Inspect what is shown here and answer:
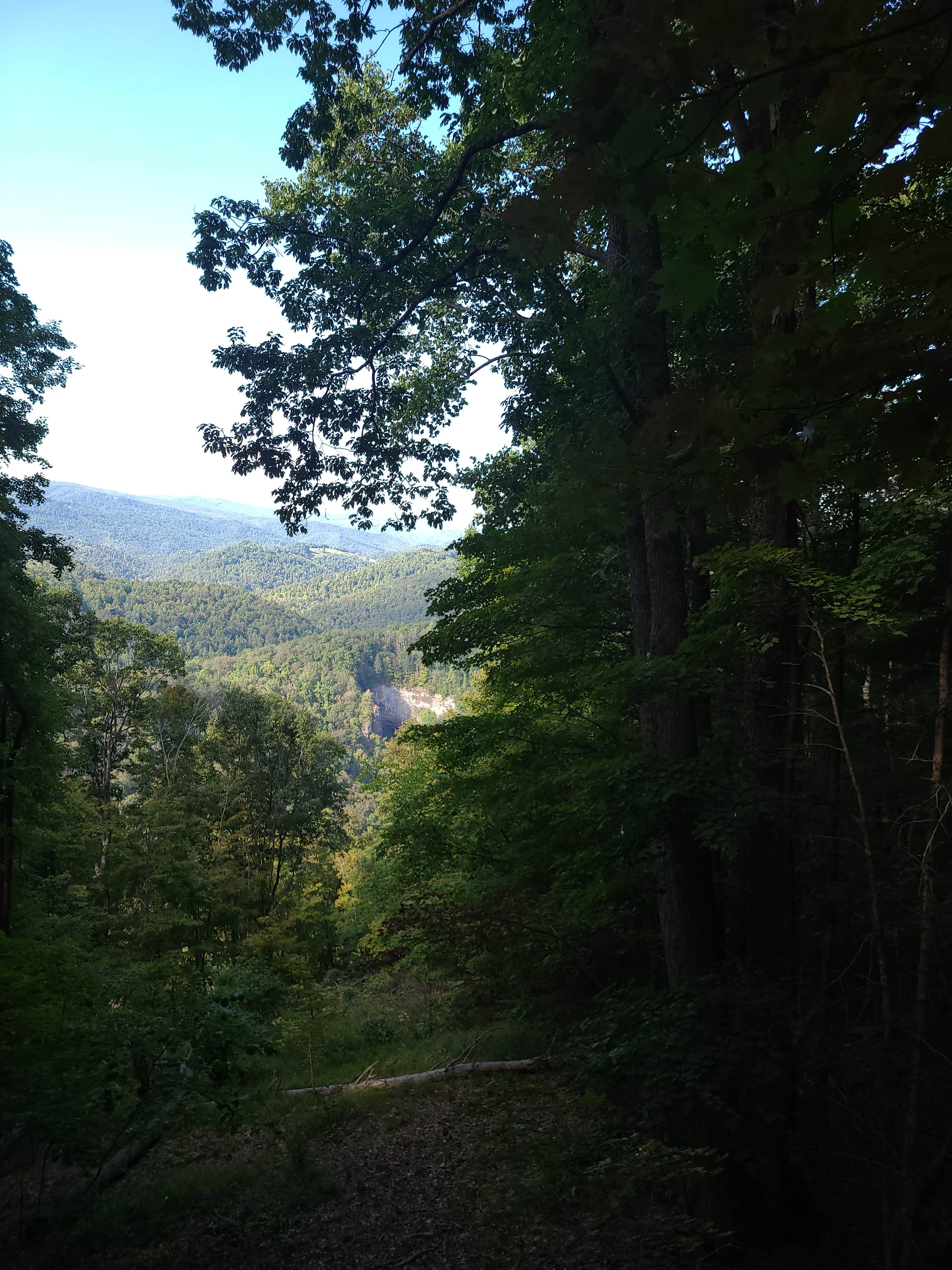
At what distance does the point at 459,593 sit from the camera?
8.57 m

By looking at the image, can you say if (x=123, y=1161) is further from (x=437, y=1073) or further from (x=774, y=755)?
(x=774, y=755)

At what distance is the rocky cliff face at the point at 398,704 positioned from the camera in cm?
14688

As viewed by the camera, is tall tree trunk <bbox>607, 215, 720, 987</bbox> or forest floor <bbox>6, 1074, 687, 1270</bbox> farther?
tall tree trunk <bbox>607, 215, 720, 987</bbox>

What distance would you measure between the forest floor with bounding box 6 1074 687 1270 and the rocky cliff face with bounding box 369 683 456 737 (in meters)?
133

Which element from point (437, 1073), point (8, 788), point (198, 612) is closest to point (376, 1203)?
point (437, 1073)

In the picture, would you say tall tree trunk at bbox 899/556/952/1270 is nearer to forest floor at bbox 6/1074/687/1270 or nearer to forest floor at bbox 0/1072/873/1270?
forest floor at bbox 0/1072/873/1270

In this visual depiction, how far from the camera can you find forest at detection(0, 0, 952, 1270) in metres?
1.69

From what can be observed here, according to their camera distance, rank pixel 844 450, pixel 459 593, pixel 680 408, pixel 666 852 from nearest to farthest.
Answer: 1. pixel 680 408
2. pixel 844 450
3. pixel 666 852
4. pixel 459 593

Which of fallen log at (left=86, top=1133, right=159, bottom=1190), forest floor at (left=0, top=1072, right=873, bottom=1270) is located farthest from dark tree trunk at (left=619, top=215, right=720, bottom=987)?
fallen log at (left=86, top=1133, right=159, bottom=1190)

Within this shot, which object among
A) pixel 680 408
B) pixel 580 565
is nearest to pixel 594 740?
pixel 580 565

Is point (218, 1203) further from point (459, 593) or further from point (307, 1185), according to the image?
point (459, 593)

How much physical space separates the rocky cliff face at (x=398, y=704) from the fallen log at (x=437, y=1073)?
427ft

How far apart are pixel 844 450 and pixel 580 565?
610 centimetres

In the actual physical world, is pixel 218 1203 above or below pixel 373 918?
above
